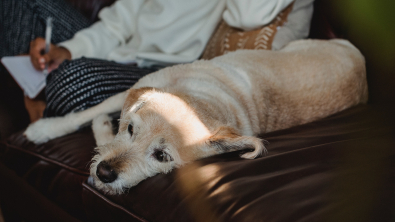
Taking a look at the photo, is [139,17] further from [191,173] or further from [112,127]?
[191,173]

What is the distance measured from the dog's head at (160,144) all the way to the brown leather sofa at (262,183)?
0.07 meters

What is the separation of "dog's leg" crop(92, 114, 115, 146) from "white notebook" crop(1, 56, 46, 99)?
3.22 feet

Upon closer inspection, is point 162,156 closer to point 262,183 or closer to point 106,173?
point 106,173

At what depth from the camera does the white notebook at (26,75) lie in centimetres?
241

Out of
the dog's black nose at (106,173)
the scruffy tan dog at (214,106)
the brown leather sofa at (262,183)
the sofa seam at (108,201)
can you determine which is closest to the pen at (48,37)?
the scruffy tan dog at (214,106)

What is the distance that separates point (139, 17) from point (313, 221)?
2.60 meters

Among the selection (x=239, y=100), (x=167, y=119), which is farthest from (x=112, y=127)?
(x=239, y=100)

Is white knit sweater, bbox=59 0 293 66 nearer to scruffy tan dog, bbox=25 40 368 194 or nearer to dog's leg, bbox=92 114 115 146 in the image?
scruffy tan dog, bbox=25 40 368 194

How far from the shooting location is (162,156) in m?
1.30

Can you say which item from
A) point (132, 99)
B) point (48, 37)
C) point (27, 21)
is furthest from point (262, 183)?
point (27, 21)

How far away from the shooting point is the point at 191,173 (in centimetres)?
107

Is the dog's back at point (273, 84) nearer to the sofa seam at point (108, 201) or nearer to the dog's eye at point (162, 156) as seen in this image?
the dog's eye at point (162, 156)

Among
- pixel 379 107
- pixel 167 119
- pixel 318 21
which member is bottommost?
pixel 379 107

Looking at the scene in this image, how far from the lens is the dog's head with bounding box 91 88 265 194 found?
1.20m
